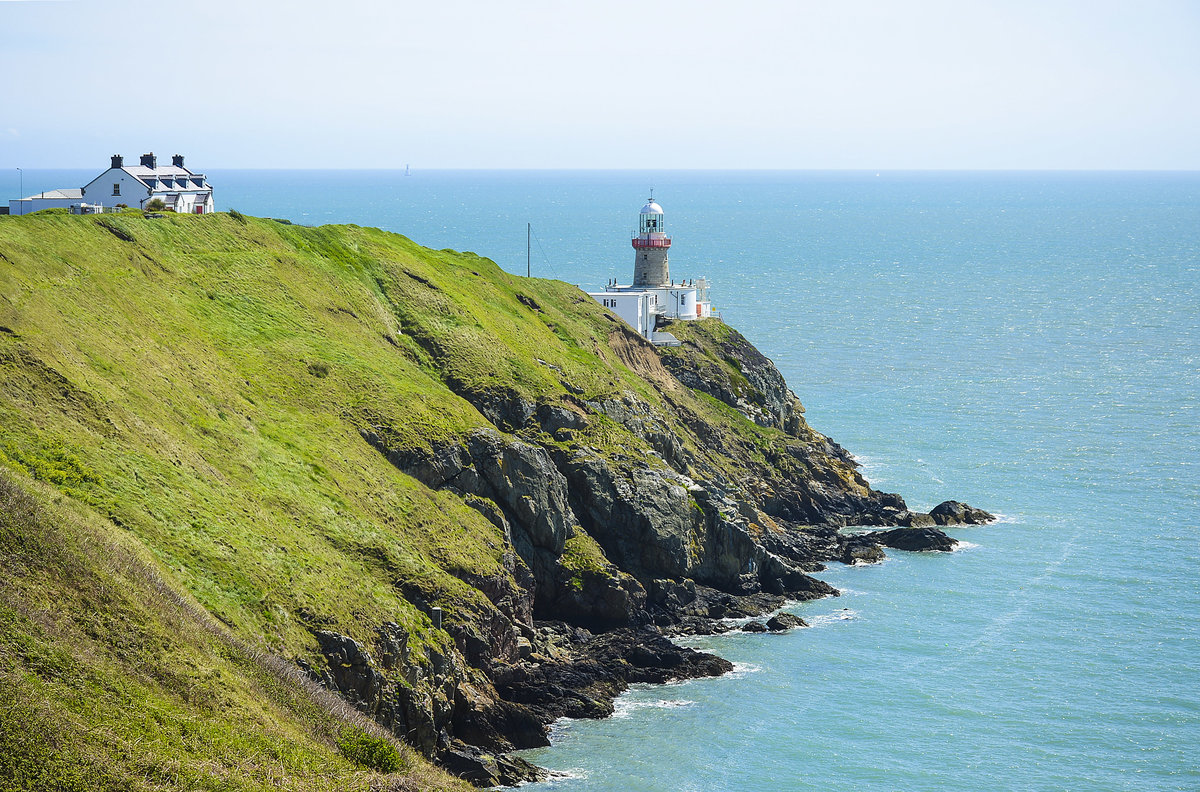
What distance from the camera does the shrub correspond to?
115ft

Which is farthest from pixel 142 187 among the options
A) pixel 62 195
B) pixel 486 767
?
pixel 486 767

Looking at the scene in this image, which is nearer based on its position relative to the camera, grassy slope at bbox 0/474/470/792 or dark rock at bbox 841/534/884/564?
grassy slope at bbox 0/474/470/792

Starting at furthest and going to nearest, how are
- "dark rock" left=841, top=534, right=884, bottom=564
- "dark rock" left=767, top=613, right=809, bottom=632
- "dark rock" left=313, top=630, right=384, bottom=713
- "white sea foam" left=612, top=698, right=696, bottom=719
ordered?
"dark rock" left=841, top=534, right=884, bottom=564, "dark rock" left=767, top=613, right=809, bottom=632, "white sea foam" left=612, top=698, right=696, bottom=719, "dark rock" left=313, top=630, right=384, bottom=713

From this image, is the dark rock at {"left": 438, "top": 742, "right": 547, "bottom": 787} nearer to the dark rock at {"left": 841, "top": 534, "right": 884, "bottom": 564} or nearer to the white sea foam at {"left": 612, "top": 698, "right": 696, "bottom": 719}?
the white sea foam at {"left": 612, "top": 698, "right": 696, "bottom": 719}

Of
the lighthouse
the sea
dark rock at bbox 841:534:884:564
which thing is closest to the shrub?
the sea

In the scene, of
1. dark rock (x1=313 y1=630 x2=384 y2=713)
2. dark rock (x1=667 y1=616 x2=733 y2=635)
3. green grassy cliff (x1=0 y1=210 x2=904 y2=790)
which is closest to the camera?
green grassy cliff (x1=0 y1=210 x2=904 y2=790)

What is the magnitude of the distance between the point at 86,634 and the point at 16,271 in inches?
1015

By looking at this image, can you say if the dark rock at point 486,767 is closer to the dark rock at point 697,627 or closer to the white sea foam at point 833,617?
the dark rock at point 697,627

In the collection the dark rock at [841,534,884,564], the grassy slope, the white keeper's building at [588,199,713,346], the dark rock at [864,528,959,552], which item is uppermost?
the white keeper's building at [588,199,713,346]

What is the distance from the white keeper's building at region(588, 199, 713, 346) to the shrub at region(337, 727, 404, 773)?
2515 inches

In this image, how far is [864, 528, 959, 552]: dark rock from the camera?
7556cm

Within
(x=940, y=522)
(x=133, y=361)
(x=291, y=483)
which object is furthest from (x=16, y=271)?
(x=940, y=522)

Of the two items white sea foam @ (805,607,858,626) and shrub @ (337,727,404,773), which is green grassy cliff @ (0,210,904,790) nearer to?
shrub @ (337,727,404,773)

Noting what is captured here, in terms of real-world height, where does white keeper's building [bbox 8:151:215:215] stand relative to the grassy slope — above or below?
above
